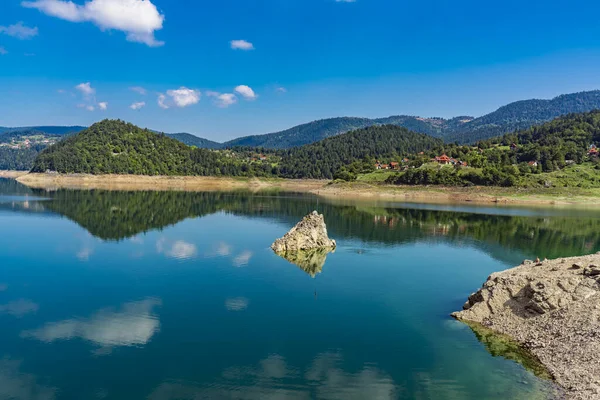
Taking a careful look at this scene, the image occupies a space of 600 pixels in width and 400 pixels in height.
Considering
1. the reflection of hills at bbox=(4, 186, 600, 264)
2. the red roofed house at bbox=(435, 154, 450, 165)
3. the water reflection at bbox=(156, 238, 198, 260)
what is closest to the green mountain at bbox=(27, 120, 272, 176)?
the red roofed house at bbox=(435, 154, 450, 165)

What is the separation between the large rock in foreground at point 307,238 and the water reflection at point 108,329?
778 inches

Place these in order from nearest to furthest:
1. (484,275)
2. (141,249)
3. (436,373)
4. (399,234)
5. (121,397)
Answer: (121,397), (436,373), (484,275), (141,249), (399,234)

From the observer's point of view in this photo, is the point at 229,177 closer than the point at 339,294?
No

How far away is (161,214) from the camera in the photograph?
67250 mm

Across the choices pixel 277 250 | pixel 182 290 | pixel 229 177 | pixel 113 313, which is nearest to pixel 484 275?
pixel 277 250

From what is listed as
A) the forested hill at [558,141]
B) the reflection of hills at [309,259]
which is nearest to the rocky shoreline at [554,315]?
the reflection of hills at [309,259]

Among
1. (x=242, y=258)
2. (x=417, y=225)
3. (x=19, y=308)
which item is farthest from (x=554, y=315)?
(x=417, y=225)

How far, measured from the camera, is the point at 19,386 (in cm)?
1452

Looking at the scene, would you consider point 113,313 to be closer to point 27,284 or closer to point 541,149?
point 27,284

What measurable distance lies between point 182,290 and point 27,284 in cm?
992

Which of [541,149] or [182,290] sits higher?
[541,149]

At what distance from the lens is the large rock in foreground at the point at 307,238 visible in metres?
41.2

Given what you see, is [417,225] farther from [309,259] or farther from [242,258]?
[242,258]

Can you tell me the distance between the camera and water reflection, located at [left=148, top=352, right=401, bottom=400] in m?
14.4
